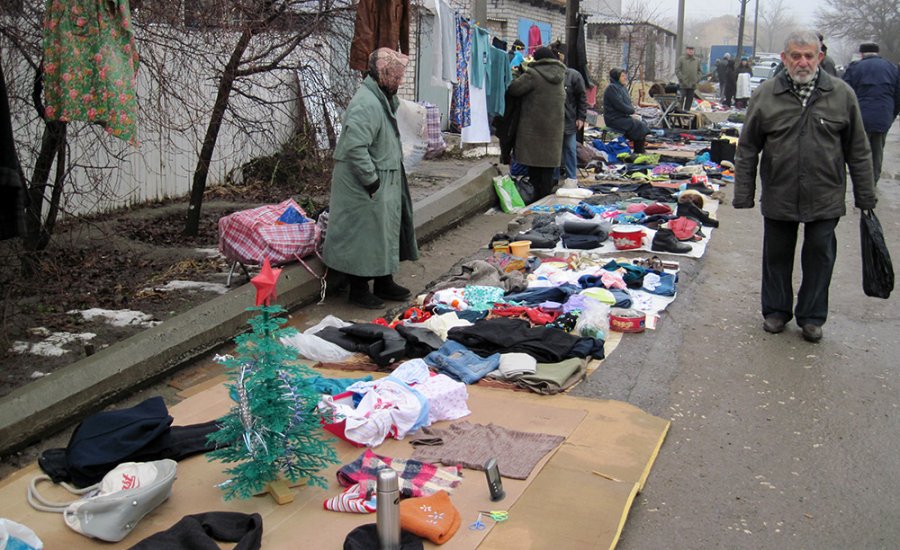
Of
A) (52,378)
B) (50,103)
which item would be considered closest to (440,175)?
(50,103)

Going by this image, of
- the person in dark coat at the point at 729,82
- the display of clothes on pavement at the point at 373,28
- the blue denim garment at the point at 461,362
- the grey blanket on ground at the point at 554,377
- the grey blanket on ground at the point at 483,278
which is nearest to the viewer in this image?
the grey blanket on ground at the point at 554,377

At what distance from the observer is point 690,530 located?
3.77 metres

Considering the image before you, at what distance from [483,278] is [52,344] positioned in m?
3.43

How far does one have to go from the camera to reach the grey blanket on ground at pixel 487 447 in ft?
13.8

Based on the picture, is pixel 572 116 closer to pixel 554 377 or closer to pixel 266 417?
pixel 554 377

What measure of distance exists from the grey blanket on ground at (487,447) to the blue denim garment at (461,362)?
0.70 m

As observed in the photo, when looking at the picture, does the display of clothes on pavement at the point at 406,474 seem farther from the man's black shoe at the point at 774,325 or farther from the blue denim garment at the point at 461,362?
the man's black shoe at the point at 774,325

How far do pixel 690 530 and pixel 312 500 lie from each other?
5.54 feet

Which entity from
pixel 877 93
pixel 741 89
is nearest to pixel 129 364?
pixel 877 93

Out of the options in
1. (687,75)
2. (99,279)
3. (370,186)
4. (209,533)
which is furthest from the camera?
(687,75)

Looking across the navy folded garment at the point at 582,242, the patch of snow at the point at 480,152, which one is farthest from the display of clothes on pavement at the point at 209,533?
the patch of snow at the point at 480,152

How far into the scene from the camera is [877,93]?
12.3 m

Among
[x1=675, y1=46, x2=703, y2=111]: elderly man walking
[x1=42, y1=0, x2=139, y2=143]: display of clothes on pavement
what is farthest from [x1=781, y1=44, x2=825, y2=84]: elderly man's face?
[x1=675, y1=46, x2=703, y2=111]: elderly man walking

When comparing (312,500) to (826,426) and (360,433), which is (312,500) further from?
(826,426)
